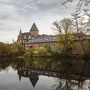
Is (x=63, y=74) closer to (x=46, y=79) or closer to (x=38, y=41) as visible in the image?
(x=46, y=79)

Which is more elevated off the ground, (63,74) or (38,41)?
(38,41)

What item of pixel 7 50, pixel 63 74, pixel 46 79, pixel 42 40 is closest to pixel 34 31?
pixel 42 40

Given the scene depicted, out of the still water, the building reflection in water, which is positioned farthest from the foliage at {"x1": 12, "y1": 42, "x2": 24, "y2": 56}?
the still water

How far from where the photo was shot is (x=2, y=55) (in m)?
38.9

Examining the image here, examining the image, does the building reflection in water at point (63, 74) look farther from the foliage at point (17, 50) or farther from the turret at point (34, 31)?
the turret at point (34, 31)

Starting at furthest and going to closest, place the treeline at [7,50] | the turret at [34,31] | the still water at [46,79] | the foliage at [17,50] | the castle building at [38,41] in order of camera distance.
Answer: the turret at [34,31]
the castle building at [38,41]
the foliage at [17,50]
the treeline at [7,50]
the still water at [46,79]

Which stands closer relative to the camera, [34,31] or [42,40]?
[42,40]

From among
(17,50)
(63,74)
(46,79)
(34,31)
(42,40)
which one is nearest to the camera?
(46,79)

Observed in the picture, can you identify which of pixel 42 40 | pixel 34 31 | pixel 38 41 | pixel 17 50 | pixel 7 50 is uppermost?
pixel 34 31

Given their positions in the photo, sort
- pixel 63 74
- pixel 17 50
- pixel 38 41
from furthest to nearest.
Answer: pixel 38 41
pixel 17 50
pixel 63 74

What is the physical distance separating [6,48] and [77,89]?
34.9m

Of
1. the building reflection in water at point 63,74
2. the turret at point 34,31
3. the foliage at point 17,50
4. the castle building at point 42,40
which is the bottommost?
the building reflection in water at point 63,74

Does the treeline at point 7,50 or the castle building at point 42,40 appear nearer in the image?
the treeline at point 7,50

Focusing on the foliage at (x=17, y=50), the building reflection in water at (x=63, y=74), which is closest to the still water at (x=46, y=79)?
the building reflection in water at (x=63, y=74)
